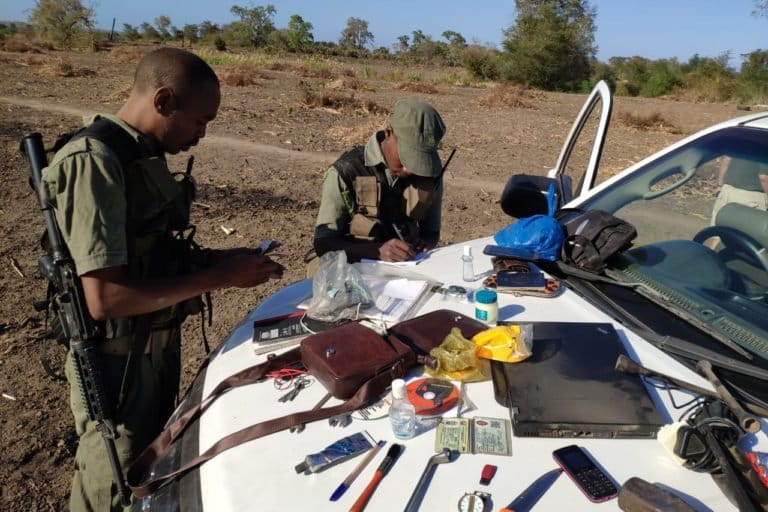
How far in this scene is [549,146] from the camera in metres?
11.7

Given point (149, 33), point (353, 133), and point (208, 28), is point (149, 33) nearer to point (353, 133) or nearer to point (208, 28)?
point (208, 28)

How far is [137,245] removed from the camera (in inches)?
80.0

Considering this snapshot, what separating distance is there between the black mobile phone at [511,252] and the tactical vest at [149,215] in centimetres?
129

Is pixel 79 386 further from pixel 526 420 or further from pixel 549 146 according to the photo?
pixel 549 146

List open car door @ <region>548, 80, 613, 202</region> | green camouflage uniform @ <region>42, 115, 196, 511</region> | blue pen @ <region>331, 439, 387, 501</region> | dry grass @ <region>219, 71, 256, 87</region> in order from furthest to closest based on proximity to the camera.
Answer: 1. dry grass @ <region>219, 71, 256, 87</region>
2. open car door @ <region>548, 80, 613, 202</region>
3. green camouflage uniform @ <region>42, 115, 196, 511</region>
4. blue pen @ <region>331, 439, 387, 501</region>

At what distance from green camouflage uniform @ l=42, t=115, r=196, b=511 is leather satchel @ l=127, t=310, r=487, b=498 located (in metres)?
0.52

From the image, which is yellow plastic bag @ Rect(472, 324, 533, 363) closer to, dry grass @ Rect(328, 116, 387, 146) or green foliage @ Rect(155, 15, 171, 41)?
dry grass @ Rect(328, 116, 387, 146)

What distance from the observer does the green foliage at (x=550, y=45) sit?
30188 mm

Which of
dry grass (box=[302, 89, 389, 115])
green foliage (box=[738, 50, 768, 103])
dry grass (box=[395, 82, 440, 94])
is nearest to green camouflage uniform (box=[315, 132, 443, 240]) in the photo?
dry grass (box=[302, 89, 389, 115])

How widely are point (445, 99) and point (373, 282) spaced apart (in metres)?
17.6

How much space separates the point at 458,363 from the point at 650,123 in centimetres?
1475

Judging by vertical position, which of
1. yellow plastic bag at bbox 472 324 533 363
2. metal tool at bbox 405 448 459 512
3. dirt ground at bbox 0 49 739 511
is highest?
yellow plastic bag at bbox 472 324 533 363

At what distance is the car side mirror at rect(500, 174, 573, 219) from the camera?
2.84 meters

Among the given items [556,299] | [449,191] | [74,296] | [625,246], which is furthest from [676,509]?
[449,191]
